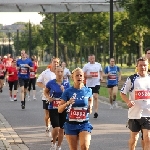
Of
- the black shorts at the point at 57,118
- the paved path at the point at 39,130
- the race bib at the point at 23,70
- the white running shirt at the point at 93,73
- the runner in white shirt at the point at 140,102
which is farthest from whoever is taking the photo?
the race bib at the point at 23,70

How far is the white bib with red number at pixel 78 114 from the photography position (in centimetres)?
936

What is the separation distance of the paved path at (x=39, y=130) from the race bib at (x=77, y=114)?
10.3 ft

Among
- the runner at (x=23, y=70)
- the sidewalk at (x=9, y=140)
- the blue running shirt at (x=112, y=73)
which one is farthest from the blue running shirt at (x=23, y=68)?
the sidewalk at (x=9, y=140)

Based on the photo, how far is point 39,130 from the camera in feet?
52.1

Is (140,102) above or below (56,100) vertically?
above

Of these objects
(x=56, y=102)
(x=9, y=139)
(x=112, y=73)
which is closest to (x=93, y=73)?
(x=112, y=73)

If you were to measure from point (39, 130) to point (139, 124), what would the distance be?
6.00m

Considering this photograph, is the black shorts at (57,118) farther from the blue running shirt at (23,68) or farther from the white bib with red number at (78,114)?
the blue running shirt at (23,68)

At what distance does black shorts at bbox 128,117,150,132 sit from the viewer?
1012cm

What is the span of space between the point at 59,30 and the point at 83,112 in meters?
63.7

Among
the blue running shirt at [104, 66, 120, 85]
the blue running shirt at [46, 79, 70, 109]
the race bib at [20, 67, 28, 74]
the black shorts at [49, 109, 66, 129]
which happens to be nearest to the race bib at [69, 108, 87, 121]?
the black shorts at [49, 109, 66, 129]

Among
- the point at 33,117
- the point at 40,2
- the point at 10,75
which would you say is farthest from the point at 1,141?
the point at 40,2

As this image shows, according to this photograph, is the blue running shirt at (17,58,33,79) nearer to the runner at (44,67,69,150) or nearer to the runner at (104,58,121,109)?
the runner at (104,58,121,109)

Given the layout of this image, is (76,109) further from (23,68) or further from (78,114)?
(23,68)
